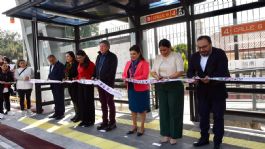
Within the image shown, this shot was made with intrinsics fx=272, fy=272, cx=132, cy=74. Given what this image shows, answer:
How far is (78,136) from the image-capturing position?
17.7ft

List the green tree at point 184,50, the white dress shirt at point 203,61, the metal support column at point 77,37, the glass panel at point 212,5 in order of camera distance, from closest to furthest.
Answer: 1. the white dress shirt at point 203,61
2. the glass panel at point 212,5
3. the green tree at point 184,50
4. the metal support column at point 77,37

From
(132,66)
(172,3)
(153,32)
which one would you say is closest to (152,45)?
(153,32)

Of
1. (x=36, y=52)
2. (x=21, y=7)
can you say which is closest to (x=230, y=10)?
(x=21, y=7)

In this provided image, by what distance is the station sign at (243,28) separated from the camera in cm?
469

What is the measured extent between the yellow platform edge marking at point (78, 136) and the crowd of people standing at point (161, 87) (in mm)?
439

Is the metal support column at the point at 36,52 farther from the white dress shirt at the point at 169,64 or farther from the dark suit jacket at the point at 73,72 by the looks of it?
the white dress shirt at the point at 169,64

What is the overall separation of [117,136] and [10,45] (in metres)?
47.3

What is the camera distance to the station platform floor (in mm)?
4434

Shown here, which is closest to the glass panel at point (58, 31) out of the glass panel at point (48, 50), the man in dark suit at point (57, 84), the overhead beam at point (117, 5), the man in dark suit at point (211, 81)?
the glass panel at point (48, 50)

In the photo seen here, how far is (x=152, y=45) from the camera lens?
6.81 metres

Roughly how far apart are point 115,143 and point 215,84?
2023 millimetres

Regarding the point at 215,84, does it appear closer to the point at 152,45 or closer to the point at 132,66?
the point at 132,66

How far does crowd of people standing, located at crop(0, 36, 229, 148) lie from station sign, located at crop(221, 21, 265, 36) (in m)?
1.29

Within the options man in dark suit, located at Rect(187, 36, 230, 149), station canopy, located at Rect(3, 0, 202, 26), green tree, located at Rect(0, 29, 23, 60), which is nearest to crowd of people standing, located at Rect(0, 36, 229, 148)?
man in dark suit, located at Rect(187, 36, 230, 149)
